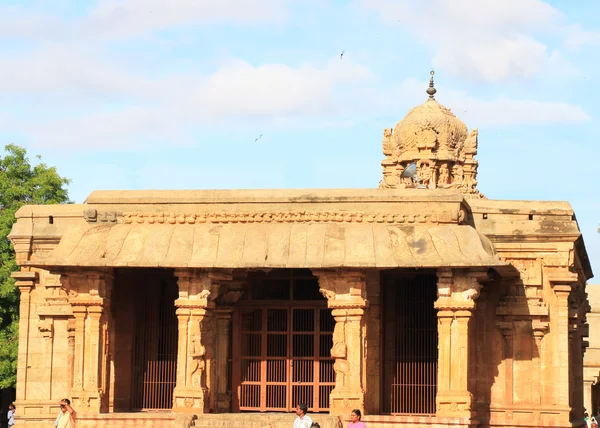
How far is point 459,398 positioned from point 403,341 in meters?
2.96

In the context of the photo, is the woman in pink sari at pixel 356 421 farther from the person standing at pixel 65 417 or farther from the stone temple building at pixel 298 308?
the person standing at pixel 65 417

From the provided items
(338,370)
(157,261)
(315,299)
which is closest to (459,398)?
(338,370)

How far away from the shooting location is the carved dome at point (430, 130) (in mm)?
34000

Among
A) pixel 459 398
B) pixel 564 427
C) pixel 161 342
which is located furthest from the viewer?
pixel 161 342

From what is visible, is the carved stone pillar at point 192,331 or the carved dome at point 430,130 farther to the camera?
the carved dome at point 430,130

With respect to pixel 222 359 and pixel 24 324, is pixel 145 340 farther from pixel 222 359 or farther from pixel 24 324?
pixel 24 324

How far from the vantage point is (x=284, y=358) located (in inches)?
989

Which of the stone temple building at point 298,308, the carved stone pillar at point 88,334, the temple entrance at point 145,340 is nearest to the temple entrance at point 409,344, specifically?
the stone temple building at point 298,308

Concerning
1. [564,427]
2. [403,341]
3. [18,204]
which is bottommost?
[564,427]

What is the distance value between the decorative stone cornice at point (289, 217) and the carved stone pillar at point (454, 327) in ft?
4.22

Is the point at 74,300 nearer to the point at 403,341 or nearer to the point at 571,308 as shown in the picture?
the point at 403,341

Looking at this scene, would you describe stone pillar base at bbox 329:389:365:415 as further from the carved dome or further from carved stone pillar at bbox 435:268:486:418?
the carved dome

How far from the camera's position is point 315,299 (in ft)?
82.9

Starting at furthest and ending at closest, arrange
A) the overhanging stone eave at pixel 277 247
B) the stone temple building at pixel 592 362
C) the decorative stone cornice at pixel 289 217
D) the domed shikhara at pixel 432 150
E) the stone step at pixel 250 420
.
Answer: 1. the stone temple building at pixel 592 362
2. the domed shikhara at pixel 432 150
3. the decorative stone cornice at pixel 289 217
4. the overhanging stone eave at pixel 277 247
5. the stone step at pixel 250 420
